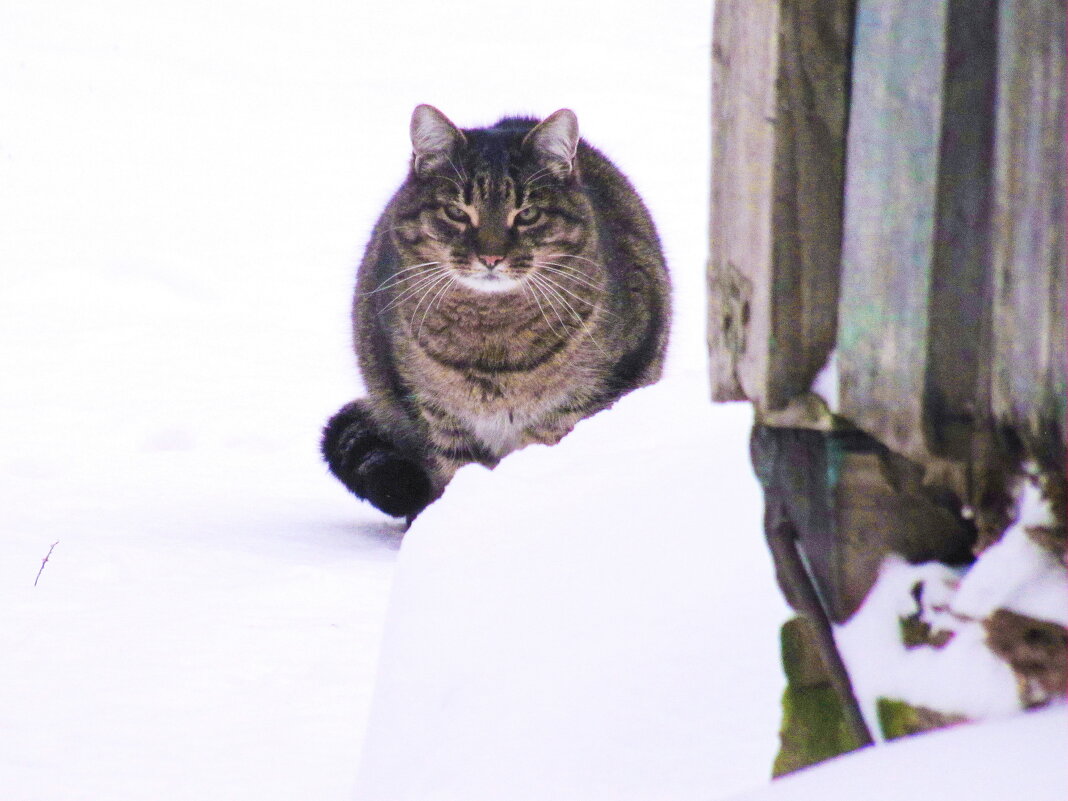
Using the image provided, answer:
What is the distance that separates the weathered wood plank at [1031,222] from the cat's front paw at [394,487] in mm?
2420

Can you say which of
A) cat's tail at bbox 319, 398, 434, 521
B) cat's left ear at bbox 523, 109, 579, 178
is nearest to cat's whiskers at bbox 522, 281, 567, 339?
cat's left ear at bbox 523, 109, 579, 178

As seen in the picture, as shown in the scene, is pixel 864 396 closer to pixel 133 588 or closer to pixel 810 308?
pixel 810 308

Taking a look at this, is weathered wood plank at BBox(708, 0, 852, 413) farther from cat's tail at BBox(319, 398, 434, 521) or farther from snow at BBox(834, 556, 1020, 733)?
cat's tail at BBox(319, 398, 434, 521)

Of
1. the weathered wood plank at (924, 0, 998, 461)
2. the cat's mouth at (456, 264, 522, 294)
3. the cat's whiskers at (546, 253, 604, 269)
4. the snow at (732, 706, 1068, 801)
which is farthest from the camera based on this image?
the cat's whiskers at (546, 253, 604, 269)

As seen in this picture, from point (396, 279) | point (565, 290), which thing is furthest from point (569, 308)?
point (396, 279)

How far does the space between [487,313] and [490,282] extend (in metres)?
0.15

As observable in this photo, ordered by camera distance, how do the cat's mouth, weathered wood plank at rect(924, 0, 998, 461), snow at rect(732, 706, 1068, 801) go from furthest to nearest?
the cat's mouth < weathered wood plank at rect(924, 0, 998, 461) < snow at rect(732, 706, 1068, 801)

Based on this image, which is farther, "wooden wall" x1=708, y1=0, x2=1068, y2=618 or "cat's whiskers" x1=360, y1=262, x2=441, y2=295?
"cat's whiskers" x1=360, y1=262, x2=441, y2=295

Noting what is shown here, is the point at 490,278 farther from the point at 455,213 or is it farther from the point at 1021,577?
the point at 1021,577

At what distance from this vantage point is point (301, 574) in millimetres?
2545

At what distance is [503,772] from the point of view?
1.19m

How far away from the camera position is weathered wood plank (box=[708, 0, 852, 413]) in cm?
105

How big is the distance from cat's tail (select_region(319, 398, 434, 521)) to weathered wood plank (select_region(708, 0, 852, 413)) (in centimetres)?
216

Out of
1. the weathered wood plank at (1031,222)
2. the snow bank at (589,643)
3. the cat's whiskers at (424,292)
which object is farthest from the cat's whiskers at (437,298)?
the weathered wood plank at (1031,222)
